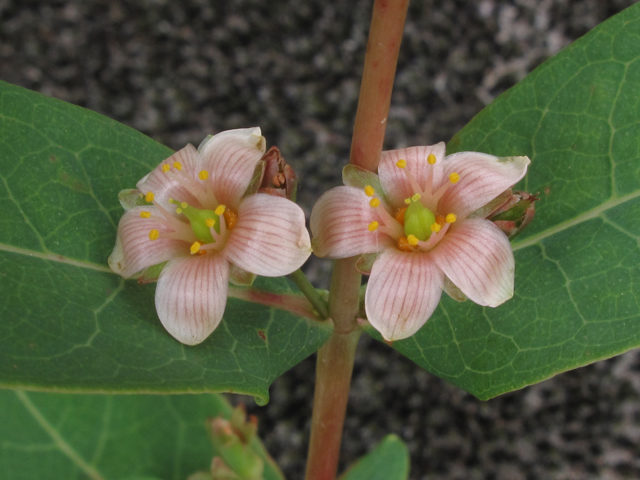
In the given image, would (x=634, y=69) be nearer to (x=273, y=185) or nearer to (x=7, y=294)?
(x=273, y=185)

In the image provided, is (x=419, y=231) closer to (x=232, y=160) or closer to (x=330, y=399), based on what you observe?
(x=232, y=160)

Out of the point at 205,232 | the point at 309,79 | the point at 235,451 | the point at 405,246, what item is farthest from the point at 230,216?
the point at 309,79

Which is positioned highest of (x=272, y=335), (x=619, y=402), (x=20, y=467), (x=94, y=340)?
(x=94, y=340)

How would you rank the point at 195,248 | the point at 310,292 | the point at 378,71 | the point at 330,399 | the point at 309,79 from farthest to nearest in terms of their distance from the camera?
1. the point at 309,79
2. the point at 330,399
3. the point at 310,292
4. the point at 195,248
5. the point at 378,71

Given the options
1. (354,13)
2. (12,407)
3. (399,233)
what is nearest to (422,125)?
(354,13)

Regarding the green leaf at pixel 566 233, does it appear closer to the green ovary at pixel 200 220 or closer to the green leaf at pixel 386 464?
the green ovary at pixel 200 220

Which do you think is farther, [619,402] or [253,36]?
[253,36]

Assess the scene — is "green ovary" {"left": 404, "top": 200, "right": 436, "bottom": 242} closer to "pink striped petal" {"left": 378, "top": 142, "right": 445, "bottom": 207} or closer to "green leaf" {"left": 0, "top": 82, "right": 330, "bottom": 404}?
"pink striped petal" {"left": 378, "top": 142, "right": 445, "bottom": 207}
